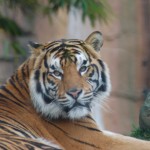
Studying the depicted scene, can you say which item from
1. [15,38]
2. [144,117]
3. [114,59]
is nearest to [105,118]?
[114,59]

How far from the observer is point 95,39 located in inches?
239

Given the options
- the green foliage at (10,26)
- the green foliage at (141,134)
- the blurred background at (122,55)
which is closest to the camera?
the green foliage at (141,134)

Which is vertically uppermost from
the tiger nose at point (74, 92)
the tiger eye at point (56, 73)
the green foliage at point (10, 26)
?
the green foliage at point (10, 26)

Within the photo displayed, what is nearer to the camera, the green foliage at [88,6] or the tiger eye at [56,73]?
the tiger eye at [56,73]

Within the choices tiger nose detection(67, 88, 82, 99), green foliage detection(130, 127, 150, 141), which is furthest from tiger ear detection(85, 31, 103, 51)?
green foliage detection(130, 127, 150, 141)

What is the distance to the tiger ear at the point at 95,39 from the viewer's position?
6.05 m

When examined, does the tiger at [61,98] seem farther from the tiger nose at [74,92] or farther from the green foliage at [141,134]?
the green foliage at [141,134]

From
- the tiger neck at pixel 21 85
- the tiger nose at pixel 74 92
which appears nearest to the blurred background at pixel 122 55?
the tiger neck at pixel 21 85

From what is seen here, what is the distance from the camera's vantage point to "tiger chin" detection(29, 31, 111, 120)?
5727 millimetres

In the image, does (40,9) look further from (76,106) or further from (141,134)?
(76,106)

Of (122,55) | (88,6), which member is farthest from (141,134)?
(122,55)

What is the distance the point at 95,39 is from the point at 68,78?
1.58 feet

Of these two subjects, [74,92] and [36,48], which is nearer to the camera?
[74,92]

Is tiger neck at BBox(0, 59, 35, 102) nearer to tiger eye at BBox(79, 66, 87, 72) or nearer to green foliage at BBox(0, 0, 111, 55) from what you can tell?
tiger eye at BBox(79, 66, 87, 72)
